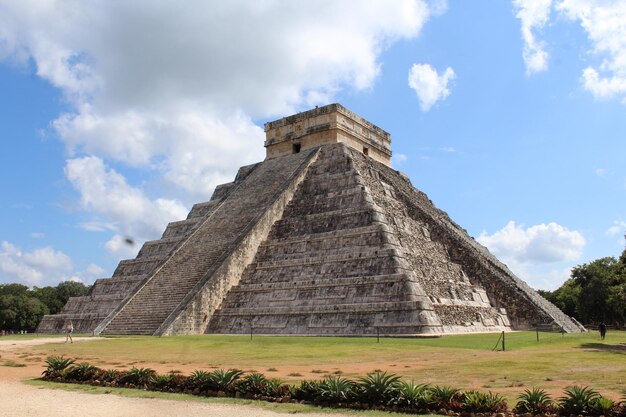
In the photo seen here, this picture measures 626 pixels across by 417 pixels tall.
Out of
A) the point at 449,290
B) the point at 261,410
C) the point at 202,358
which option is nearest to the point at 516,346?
the point at 449,290

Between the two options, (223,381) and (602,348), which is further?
(602,348)

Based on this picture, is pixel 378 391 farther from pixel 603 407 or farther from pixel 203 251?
Result: pixel 203 251

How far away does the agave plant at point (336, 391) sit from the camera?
25.1 feet

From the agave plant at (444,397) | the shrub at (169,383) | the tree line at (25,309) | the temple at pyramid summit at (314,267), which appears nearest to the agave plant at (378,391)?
the agave plant at (444,397)

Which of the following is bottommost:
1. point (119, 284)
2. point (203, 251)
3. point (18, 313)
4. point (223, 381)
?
point (18, 313)

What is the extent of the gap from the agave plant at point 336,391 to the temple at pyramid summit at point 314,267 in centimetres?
941

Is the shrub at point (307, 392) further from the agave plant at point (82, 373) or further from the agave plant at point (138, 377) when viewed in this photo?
the agave plant at point (82, 373)

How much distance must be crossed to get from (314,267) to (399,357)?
8.25 m

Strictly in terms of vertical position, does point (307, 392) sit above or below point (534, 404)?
below

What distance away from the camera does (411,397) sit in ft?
23.8

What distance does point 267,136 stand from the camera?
31.7 m

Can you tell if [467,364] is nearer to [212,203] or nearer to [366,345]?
[366,345]

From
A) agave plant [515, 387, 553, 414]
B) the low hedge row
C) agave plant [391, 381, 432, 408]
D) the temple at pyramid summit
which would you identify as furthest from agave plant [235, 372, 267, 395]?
the temple at pyramid summit

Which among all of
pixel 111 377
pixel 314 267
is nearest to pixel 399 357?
pixel 111 377
